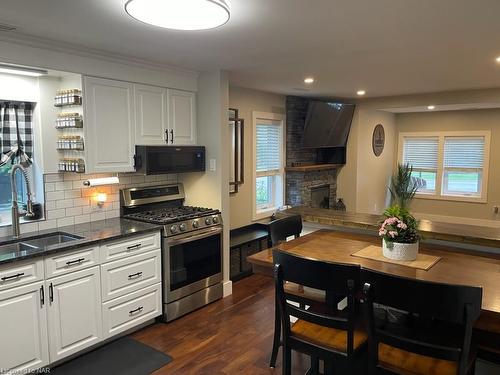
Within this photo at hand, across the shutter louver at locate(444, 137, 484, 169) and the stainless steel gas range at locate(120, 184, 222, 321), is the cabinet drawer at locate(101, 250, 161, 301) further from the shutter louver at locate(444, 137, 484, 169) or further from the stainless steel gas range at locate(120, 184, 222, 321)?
the shutter louver at locate(444, 137, 484, 169)

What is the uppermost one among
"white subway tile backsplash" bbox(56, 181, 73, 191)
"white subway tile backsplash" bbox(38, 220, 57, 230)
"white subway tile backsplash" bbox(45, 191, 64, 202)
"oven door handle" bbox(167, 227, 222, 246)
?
"white subway tile backsplash" bbox(56, 181, 73, 191)

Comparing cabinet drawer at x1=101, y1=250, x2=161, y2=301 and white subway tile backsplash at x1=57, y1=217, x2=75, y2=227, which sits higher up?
white subway tile backsplash at x1=57, y1=217, x2=75, y2=227

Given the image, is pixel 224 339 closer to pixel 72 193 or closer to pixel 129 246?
pixel 129 246

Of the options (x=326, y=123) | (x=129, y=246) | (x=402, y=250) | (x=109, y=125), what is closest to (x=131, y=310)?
(x=129, y=246)

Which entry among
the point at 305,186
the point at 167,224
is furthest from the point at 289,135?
the point at 167,224

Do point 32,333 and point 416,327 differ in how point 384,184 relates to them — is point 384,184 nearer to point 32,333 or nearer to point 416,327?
point 416,327

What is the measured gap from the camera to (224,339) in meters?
3.18

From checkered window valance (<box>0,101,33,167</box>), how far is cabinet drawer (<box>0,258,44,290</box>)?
1.03m

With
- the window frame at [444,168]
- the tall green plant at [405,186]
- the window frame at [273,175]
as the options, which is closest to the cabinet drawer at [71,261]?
the window frame at [273,175]

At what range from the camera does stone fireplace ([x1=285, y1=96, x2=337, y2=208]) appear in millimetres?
5879

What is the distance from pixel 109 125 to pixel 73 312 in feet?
5.10

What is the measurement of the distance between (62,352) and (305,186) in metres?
4.16

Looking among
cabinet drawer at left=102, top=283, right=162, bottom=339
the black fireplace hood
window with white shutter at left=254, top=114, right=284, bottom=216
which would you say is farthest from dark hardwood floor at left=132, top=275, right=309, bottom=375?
the black fireplace hood

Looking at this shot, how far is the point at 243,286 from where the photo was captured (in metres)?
4.40
